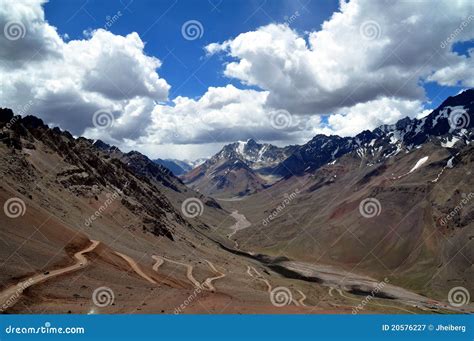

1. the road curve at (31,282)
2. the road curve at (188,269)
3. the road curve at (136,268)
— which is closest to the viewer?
the road curve at (31,282)

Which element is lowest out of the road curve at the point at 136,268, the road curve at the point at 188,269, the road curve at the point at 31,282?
the road curve at the point at 31,282

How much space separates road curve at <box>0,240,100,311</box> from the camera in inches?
1893

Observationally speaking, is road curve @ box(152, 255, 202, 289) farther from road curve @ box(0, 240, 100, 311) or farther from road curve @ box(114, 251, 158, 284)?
road curve @ box(0, 240, 100, 311)

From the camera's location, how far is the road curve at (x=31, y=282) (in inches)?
1893

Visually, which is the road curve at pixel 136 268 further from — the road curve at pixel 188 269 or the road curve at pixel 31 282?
the road curve at pixel 31 282

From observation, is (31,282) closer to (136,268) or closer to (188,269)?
(136,268)

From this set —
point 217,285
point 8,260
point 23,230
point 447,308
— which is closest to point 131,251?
point 217,285

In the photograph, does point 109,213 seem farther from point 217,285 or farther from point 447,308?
point 447,308

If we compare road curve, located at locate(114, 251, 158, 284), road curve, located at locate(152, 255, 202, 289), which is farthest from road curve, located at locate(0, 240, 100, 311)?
road curve, located at locate(152, 255, 202, 289)

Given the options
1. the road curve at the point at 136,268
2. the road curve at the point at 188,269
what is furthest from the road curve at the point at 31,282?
the road curve at the point at 188,269

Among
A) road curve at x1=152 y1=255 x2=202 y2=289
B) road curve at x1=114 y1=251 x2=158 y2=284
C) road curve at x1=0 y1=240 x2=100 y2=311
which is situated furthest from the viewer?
road curve at x1=152 y1=255 x2=202 y2=289

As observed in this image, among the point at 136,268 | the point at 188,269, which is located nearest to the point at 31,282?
the point at 136,268

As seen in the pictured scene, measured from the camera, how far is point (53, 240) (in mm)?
81000

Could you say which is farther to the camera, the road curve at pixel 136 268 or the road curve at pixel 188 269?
the road curve at pixel 188 269
